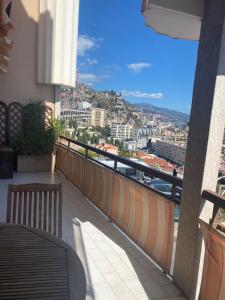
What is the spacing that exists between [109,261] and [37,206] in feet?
3.66

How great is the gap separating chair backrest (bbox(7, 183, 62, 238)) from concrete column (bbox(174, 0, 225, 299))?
1.06 meters

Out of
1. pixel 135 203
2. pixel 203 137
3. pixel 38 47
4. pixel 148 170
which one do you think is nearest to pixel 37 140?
pixel 38 47

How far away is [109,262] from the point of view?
274cm

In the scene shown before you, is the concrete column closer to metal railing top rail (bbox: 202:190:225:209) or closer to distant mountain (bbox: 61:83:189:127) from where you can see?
metal railing top rail (bbox: 202:190:225:209)

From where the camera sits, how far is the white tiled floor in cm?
229

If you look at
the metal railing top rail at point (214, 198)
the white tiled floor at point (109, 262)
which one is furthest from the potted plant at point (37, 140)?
the metal railing top rail at point (214, 198)

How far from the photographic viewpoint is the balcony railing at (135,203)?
252 cm

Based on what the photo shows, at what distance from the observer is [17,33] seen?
6.70 meters

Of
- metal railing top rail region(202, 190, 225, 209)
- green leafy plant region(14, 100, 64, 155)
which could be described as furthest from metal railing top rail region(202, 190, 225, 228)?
green leafy plant region(14, 100, 64, 155)

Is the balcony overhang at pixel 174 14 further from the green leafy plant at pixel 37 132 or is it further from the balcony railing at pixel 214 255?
the green leafy plant at pixel 37 132

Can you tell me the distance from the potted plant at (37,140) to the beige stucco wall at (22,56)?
47 centimetres

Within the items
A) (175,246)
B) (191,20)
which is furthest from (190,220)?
(191,20)

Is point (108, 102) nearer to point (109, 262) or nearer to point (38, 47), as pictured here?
point (38, 47)

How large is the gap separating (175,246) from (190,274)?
0.95 ft
